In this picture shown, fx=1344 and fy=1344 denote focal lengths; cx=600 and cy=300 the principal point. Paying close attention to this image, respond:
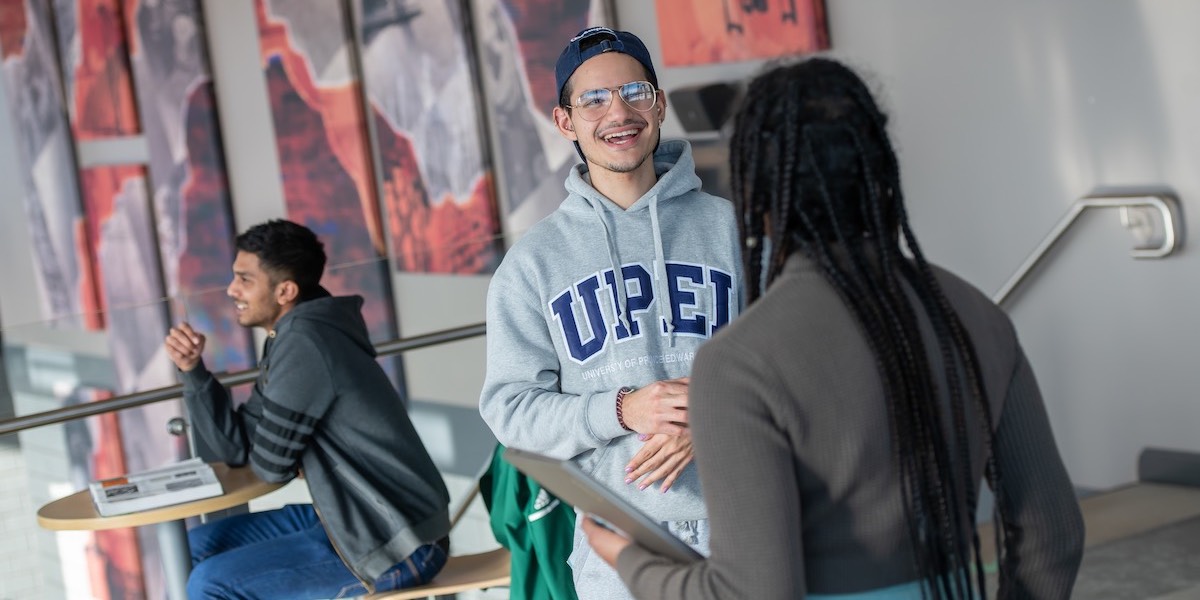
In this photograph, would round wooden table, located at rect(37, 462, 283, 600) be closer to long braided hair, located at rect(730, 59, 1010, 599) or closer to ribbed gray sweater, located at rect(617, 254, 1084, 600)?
ribbed gray sweater, located at rect(617, 254, 1084, 600)

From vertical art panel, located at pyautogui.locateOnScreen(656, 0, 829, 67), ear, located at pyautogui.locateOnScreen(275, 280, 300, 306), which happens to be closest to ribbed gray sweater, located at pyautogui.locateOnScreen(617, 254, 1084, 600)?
ear, located at pyautogui.locateOnScreen(275, 280, 300, 306)

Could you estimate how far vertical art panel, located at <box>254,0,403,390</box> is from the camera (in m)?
7.69

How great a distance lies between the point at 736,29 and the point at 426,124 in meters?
2.36

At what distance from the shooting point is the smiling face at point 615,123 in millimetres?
2010

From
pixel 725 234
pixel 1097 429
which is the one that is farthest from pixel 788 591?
pixel 1097 429

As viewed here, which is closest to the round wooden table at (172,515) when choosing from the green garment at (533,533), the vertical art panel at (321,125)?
the green garment at (533,533)

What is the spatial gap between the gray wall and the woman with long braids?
101 inches

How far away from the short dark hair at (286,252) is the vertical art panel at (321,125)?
12.1 ft

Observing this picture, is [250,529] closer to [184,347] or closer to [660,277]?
[184,347]

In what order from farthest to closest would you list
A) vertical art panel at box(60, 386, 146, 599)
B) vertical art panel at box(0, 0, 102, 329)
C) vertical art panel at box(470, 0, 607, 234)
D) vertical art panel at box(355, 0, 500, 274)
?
vertical art panel at box(0, 0, 102, 329)
vertical art panel at box(355, 0, 500, 274)
vertical art panel at box(470, 0, 607, 234)
vertical art panel at box(60, 386, 146, 599)

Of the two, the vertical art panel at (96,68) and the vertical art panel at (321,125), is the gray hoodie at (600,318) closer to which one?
the vertical art panel at (321,125)

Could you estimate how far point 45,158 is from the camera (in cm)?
1024

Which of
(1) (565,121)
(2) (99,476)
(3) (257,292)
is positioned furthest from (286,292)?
(1) (565,121)

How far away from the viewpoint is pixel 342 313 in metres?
3.49
